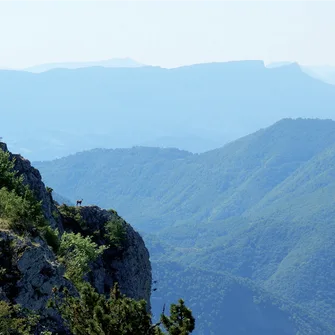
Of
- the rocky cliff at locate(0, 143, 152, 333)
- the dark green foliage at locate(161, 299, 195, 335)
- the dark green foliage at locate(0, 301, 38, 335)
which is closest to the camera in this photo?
the dark green foliage at locate(0, 301, 38, 335)

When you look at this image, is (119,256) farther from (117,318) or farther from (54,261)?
(117,318)

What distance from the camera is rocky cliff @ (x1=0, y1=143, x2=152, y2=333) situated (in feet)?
68.9

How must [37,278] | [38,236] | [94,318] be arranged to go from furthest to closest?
[38,236] → [37,278] → [94,318]

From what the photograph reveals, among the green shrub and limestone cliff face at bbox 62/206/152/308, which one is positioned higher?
the green shrub

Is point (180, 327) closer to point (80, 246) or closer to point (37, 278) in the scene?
point (37, 278)

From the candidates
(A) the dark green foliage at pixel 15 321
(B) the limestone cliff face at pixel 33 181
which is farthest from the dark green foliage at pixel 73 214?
(A) the dark green foliage at pixel 15 321

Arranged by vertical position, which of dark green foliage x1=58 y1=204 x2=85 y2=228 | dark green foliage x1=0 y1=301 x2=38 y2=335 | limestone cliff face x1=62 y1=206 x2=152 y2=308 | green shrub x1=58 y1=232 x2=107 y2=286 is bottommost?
limestone cliff face x1=62 y1=206 x2=152 y2=308

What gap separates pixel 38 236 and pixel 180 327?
330 inches

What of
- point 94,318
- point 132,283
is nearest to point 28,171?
point 132,283

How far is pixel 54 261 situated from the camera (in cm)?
2342

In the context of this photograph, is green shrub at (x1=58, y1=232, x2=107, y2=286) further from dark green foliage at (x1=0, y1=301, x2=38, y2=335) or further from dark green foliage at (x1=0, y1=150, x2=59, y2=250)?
dark green foliage at (x1=0, y1=301, x2=38, y2=335)

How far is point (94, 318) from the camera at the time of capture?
17297 mm

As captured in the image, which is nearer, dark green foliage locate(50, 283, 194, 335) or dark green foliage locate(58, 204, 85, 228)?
dark green foliage locate(50, 283, 194, 335)

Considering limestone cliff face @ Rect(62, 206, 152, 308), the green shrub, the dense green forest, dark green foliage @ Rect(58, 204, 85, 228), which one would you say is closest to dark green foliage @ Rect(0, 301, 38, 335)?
the dense green forest
